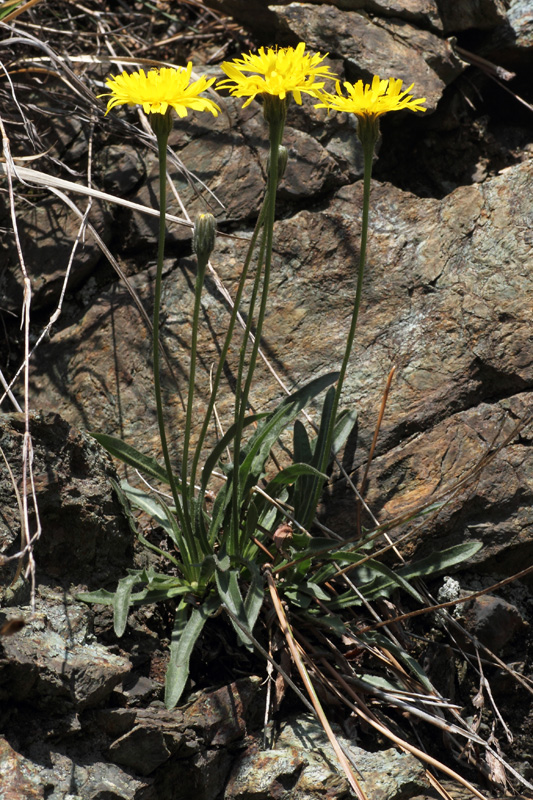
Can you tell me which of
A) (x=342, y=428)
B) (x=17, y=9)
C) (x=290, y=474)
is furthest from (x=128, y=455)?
(x=17, y=9)

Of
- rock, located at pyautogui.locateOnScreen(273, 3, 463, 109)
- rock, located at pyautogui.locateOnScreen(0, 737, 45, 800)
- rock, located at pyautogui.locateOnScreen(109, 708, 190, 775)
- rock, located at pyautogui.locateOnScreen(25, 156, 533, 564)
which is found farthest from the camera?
rock, located at pyautogui.locateOnScreen(273, 3, 463, 109)

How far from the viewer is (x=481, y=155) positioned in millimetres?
A: 3477

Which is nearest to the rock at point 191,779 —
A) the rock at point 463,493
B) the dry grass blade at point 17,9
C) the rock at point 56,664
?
the rock at point 56,664

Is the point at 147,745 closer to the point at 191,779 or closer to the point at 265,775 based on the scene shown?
the point at 191,779

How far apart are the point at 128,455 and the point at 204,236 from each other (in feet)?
2.73

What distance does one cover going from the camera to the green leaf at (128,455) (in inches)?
91.5

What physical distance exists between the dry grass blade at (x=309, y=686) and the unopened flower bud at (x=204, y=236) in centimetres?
95

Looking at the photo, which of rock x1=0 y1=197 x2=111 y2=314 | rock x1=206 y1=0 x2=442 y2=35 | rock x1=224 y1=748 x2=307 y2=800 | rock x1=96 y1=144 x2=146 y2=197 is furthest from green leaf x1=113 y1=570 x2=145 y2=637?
rock x1=206 y1=0 x2=442 y2=35

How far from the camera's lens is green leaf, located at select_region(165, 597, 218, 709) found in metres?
2.01

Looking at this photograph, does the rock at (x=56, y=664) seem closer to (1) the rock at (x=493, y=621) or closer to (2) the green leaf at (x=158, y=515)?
(2) the green leaf at (x=158, y=515)

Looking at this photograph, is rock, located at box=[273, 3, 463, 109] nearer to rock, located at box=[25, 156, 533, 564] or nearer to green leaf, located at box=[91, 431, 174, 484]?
rock, located at box=[25, 156, 533, 564]

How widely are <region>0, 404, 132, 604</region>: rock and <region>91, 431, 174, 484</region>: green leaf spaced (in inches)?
3.7

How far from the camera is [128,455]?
7.73 ft

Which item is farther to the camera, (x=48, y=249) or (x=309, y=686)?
(x=48, y=249)
